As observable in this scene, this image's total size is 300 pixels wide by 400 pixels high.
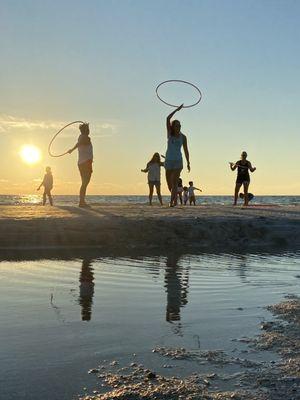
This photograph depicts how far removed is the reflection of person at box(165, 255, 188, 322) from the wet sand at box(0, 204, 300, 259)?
6.30ft

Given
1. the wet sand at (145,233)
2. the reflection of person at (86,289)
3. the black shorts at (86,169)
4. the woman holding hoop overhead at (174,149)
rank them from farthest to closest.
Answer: the woman holding hoop overhead at (174,149)
the black shorts at (86,169)
the wet sand at (145,233)
the reflection of person at (86,289)

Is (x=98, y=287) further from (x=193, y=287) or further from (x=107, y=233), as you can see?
(x=107, y=233)

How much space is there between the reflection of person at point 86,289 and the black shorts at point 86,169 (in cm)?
619

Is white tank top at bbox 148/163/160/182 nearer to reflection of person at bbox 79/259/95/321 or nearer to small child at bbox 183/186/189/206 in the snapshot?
reflection of person at bbox 79/259/95/321

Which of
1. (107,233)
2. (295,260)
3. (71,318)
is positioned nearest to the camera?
(71,318)

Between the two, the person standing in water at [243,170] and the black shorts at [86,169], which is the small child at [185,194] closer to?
the person standing in water at [243,170]

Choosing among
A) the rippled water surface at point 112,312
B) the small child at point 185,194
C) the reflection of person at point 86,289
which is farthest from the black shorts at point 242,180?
the small child at point 185,194

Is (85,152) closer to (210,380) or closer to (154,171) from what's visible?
(154,171)

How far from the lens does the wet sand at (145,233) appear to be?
31.9 ft

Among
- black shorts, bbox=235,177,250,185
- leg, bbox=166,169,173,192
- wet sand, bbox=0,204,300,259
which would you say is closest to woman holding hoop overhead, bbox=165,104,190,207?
leg, bbox=166,169,173,192

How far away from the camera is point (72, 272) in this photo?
6898 mm

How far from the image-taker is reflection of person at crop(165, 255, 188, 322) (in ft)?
15.5

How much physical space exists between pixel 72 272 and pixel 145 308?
7.38 feet

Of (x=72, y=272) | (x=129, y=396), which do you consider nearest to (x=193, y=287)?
(x=72, y=272)
